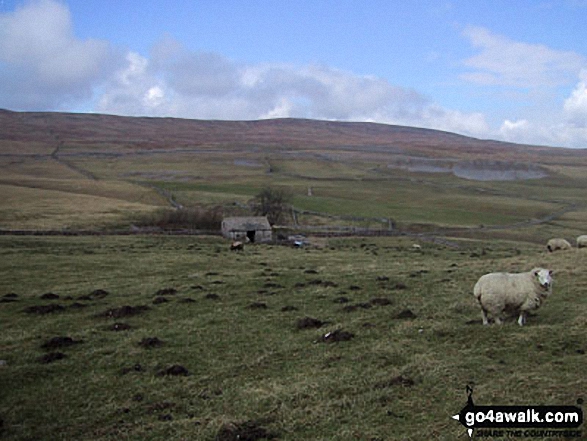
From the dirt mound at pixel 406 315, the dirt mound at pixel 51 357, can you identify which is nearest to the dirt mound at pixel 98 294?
the dirt mound at pixel 51 357

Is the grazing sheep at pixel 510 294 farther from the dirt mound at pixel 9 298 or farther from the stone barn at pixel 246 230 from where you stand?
the stone barn at pixel 246 230

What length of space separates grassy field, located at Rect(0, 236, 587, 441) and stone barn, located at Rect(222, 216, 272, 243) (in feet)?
103


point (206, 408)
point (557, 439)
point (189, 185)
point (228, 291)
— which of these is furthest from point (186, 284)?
point (189, 185)

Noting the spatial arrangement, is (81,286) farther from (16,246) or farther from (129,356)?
(16,246)

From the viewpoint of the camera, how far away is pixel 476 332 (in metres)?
16.5

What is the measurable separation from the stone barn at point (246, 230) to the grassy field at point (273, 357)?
31.5m

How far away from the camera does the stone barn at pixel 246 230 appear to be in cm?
6225

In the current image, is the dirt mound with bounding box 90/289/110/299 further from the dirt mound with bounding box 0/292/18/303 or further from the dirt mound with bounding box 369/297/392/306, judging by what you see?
the dirt mound with bounding box 369/297/392/306

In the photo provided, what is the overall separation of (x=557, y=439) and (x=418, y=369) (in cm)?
484

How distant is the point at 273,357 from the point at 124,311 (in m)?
9.10

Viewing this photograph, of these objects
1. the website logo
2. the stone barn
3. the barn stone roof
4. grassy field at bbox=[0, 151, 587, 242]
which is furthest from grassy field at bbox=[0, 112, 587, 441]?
grassy field at bbox=[0, 151, 587, 242]

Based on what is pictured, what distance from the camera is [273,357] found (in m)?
16.0

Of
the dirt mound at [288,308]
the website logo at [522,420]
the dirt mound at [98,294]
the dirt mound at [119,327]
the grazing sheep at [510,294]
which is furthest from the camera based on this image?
the dirt mound at [98,294]

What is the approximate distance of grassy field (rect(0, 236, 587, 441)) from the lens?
11.5m
